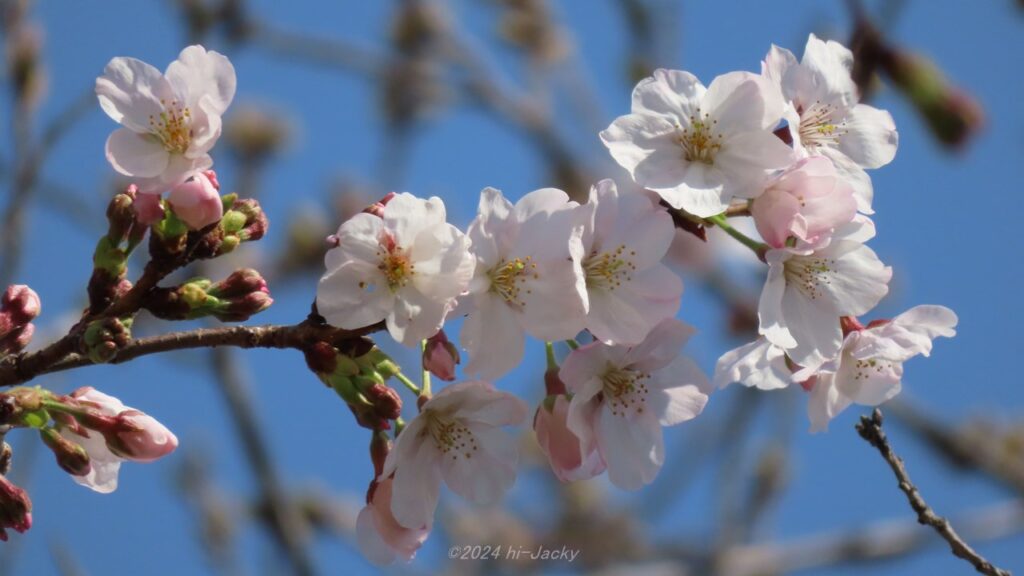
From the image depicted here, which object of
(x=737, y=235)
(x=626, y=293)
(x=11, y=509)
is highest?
(x=737, y=235)

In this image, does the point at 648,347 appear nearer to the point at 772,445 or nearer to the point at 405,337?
the point at 405,337

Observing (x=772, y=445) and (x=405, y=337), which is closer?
(x=405, y=337)

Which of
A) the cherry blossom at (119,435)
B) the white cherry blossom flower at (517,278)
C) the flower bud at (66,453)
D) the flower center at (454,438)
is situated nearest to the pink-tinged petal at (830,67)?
the white cherry blossom flower at (517,278)

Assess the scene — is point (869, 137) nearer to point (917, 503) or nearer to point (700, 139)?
point (700, 139)

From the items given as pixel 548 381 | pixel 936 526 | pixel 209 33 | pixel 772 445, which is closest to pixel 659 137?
pixel 548 381

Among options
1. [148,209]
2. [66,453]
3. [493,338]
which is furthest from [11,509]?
[493,338]

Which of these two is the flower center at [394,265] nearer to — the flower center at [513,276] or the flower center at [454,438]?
the flower center at [513,276]

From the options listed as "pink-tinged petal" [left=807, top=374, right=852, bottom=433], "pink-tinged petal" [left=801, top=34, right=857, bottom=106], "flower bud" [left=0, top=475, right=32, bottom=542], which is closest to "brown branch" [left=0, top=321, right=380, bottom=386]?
"flower bud" [left=0, top=475, right=32, bottom=542]

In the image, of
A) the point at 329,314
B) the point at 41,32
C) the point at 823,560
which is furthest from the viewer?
the point at 823,560
